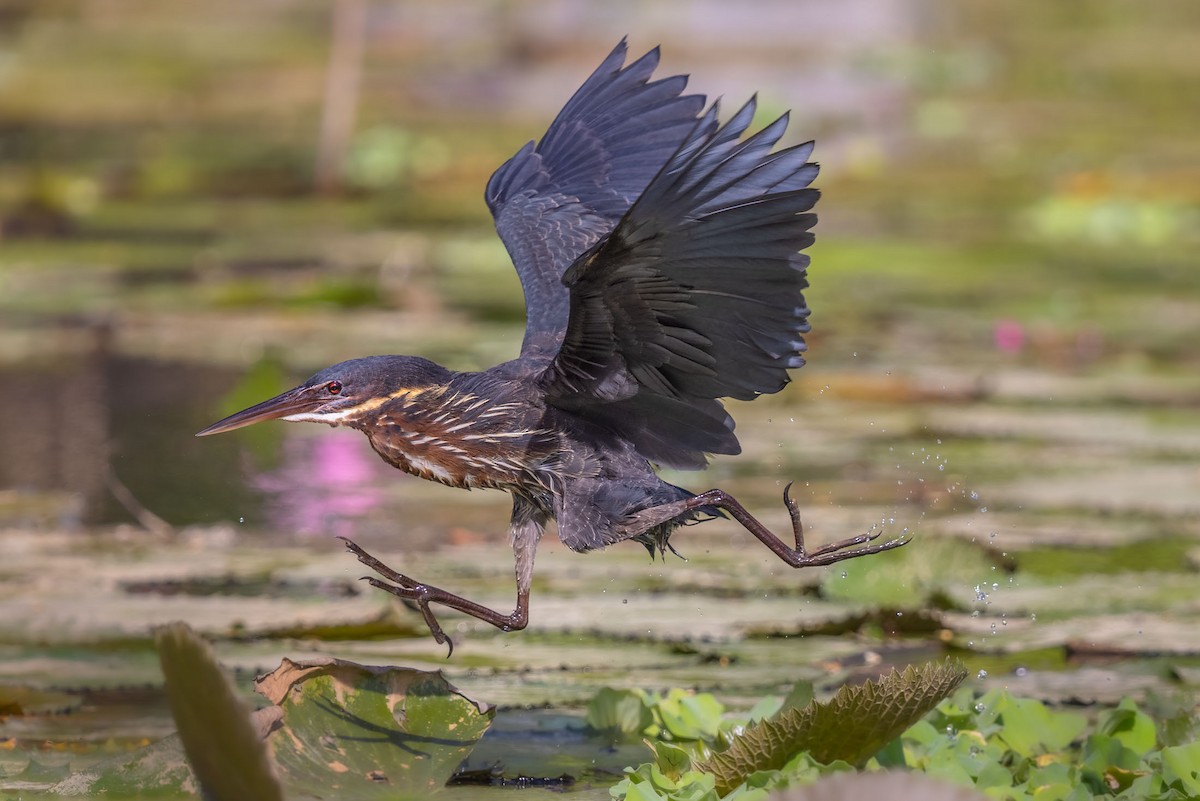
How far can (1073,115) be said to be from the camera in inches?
557

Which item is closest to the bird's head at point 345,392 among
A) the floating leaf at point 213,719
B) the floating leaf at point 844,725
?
the floating leaf at point 213,719

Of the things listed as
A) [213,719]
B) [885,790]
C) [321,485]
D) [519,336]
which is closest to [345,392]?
[213,719]

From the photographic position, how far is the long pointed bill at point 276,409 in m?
3.01

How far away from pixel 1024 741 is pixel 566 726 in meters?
0.82

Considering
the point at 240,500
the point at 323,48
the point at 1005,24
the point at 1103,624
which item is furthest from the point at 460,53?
the point at 1103,624

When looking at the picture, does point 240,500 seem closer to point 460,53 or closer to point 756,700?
point 756,700

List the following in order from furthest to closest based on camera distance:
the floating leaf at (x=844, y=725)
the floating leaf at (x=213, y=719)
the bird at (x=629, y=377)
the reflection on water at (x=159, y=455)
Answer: the reflection on water at (x=159, y=455) → the bird at (x=629, y=377) → the floating leaf at (x=844, y=725) → the floating leaf at (x=213, y=719)

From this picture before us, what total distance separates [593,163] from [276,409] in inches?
44.8

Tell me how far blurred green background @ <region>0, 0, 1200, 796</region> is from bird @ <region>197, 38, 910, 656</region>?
463 mm

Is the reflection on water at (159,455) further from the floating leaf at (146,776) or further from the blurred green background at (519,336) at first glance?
the floating leaf at (146,776)

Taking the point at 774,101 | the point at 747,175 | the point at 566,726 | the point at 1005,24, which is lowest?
the point at 566,726

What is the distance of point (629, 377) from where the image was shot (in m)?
3.13

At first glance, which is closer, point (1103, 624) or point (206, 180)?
point (1103, 624)

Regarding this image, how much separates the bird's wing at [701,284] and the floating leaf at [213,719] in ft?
2.94
